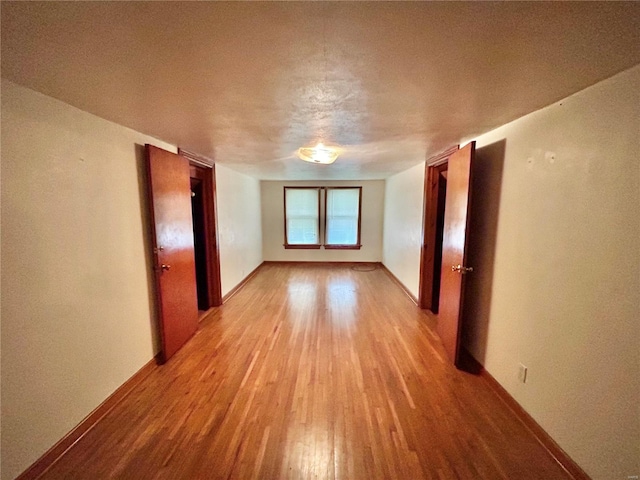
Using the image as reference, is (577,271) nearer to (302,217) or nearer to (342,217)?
(342,217)

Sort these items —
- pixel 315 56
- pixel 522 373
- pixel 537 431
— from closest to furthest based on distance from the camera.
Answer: pixel 315 56, pixel 537 431, pixel 522 373

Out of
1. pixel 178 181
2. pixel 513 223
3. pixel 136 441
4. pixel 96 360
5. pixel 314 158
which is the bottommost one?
pixel 136 441

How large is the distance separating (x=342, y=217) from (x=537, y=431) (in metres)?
5.17

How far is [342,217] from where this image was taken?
6441mm

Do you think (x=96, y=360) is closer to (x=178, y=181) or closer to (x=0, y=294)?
(x=0, y=294)

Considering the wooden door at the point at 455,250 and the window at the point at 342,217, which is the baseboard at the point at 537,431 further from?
the window at the point at 342,217

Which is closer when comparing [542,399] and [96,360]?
[542,399]

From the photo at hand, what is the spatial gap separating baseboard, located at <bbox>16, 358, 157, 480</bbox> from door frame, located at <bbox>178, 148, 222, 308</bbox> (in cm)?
158

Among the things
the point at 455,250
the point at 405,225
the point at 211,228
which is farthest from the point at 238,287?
the point at 455,250

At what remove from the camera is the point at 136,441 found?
1.65 meters

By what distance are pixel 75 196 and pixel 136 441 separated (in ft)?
5.26

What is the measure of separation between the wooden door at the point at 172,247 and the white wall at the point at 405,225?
10.2 ft

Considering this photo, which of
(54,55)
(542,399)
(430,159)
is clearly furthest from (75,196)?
(430,159)

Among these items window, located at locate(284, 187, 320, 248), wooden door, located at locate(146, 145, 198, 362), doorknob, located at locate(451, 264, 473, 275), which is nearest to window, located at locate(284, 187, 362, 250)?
window, located at locate(284, 187, 320, 248)
